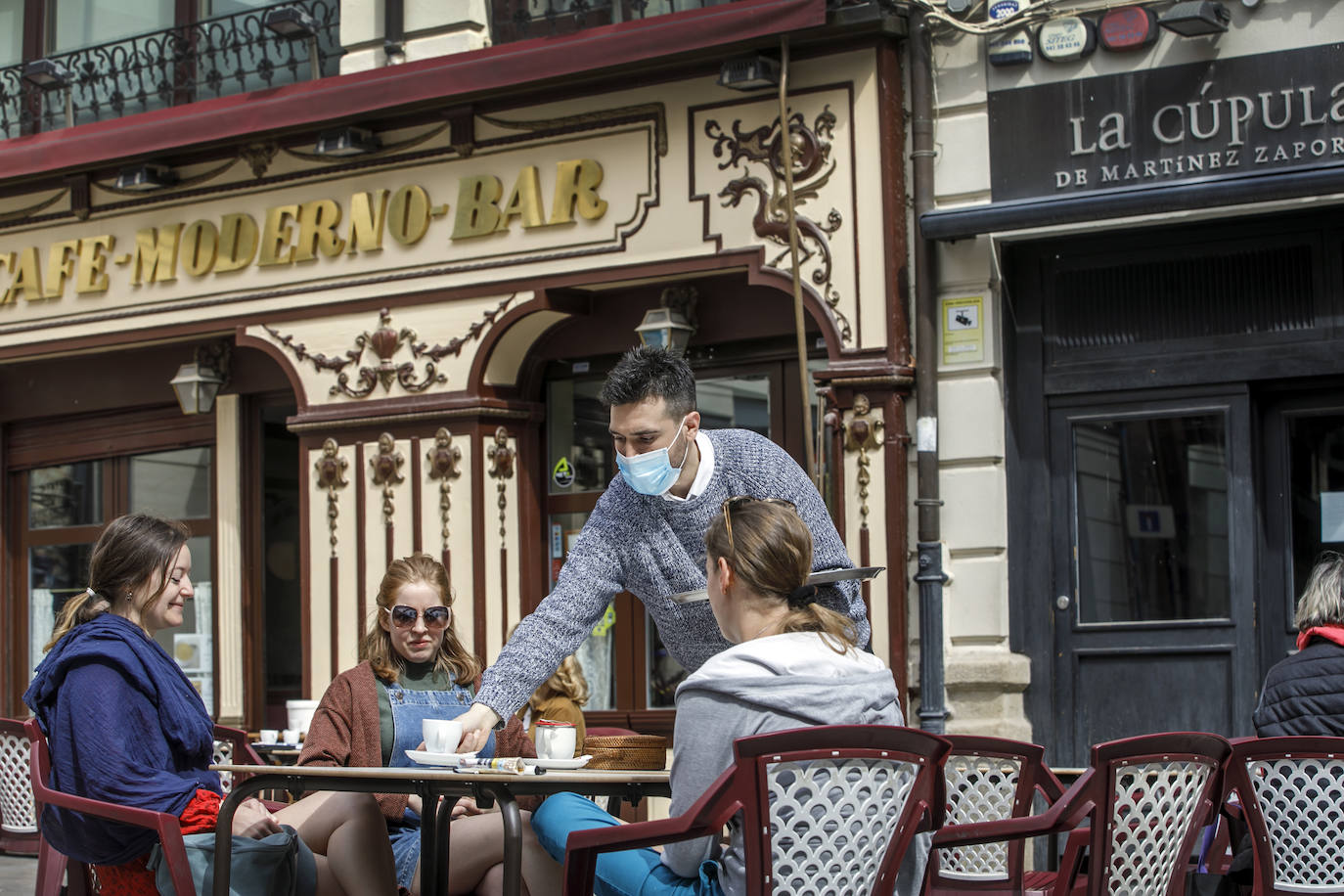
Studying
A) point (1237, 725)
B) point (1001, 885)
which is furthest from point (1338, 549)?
point (1001, 885)

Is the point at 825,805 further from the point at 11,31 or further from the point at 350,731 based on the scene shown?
the point at 11,31

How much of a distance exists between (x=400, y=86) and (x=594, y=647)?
10.8 feet

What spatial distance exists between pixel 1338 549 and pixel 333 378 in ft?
18.1

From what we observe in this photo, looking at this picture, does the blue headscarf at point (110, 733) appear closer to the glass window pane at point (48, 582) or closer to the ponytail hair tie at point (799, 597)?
the ponytail hair tie at point (799, 597)

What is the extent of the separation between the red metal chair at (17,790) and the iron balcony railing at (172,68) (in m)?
5.54

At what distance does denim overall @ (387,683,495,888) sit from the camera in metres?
5.21

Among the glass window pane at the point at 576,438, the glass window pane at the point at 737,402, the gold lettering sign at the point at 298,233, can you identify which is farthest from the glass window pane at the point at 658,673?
the gold lettering sign at the point at 298,233

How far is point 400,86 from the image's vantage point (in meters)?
9.73

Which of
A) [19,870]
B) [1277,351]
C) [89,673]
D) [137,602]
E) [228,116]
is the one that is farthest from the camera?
[228,116]

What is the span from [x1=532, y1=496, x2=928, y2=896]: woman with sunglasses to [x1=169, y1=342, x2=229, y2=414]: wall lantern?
25.8 ft

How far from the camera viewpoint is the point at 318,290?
33.8 feet

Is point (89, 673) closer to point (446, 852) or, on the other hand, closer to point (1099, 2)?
point (446, 852)

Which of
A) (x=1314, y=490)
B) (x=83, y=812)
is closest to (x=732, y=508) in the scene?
(x=83, y=812)

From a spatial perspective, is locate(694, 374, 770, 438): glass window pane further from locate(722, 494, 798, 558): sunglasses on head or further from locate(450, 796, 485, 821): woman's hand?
locate(722, 494, 798, 558): sunglasses on head
